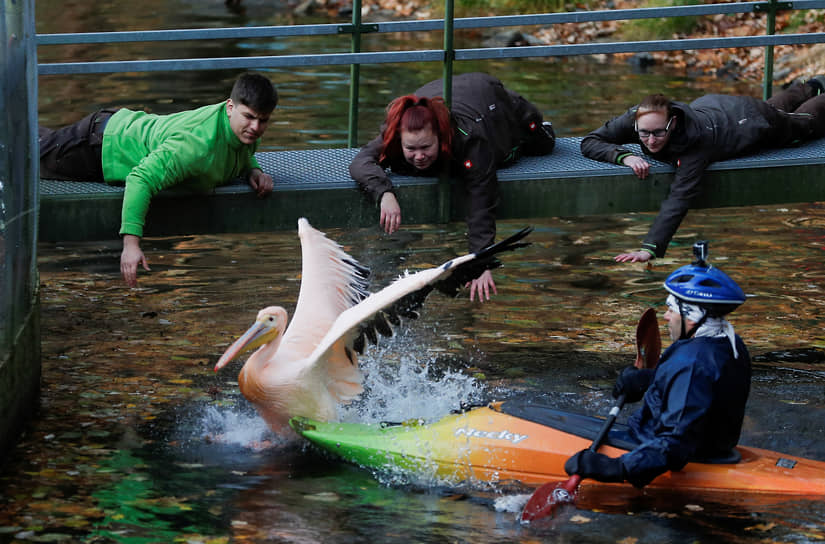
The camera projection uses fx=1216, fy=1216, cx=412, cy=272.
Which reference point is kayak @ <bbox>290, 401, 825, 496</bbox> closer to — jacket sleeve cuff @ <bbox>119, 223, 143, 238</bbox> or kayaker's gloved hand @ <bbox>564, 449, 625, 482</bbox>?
kayaker's gloved hand @ <bbox>564, 449, 625, 482</bbox>

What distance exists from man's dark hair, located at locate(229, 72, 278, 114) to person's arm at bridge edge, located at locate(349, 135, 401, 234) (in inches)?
26.0

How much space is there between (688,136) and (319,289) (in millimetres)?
2335

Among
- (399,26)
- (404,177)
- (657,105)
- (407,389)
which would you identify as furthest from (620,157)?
(407,389)

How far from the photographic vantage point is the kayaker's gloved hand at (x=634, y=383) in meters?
5.74

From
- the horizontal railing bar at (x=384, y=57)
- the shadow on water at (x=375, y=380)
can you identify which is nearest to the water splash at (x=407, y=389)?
the shadow on water at (x=375, y=380)

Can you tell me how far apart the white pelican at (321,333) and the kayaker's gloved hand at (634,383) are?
2.71 ft

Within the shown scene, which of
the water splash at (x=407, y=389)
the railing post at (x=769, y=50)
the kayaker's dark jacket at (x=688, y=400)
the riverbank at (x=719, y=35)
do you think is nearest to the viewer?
the kayaker's dark jacket at (x=688, y=400)

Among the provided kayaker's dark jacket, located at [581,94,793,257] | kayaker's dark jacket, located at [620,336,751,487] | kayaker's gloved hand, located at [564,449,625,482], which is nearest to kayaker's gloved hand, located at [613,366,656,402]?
kayaker's dark jacket, located at [620,336,751,487]

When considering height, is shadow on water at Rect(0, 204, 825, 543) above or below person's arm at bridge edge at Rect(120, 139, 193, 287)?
below

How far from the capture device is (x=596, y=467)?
5.36m

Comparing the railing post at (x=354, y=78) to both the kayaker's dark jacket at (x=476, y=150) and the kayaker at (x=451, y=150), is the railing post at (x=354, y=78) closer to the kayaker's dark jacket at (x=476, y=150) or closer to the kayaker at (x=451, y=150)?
the kayaker's dark jacket at (x=476, y=150)

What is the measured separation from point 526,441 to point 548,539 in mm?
638

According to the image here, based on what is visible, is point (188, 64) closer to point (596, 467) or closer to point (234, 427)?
point (234, 427)

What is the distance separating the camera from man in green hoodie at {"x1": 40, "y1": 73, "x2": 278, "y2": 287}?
625cm
